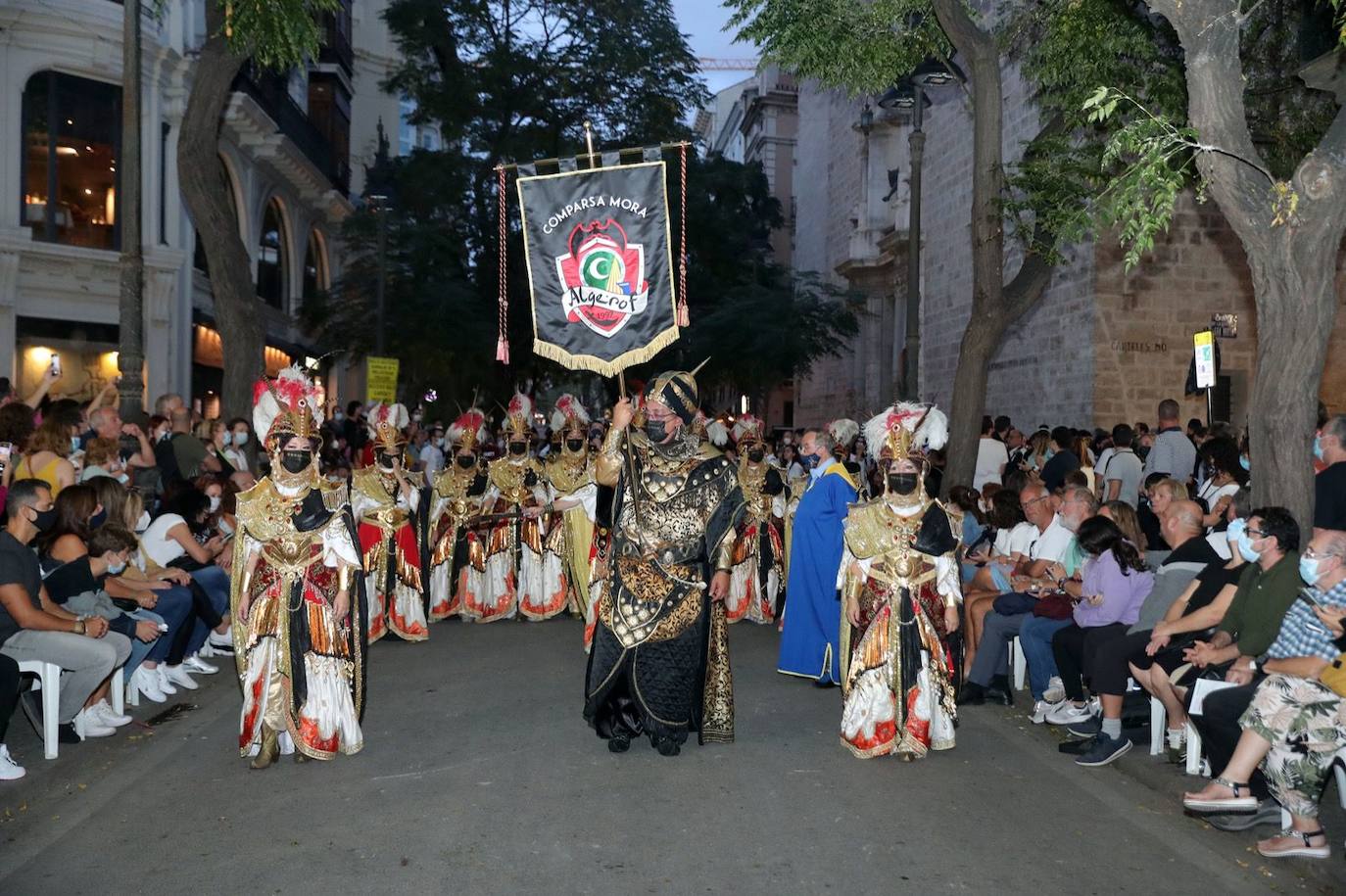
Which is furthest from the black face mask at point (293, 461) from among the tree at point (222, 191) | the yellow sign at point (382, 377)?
the yellow sign at point (382, 377)

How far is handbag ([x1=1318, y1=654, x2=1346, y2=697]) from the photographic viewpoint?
18.4 ft

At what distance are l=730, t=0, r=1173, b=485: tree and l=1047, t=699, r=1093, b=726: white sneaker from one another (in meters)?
5.41

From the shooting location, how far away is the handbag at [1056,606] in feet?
28.1

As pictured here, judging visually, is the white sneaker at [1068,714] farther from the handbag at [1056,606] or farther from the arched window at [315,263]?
the arched window at [315,263]

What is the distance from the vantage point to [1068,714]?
26.8 ft

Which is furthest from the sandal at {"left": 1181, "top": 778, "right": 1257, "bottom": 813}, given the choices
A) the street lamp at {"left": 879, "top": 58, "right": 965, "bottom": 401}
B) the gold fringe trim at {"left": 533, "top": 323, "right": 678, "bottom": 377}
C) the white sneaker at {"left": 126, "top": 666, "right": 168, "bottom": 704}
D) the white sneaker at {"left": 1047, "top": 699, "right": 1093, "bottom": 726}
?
the street lamp at {"left": 879, "top": 58, "right": 965, "bottom": 401}

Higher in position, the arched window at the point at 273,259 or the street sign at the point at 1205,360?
the arched window at the point at 273,259

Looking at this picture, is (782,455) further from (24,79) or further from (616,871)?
(616,871)

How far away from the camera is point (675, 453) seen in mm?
7438

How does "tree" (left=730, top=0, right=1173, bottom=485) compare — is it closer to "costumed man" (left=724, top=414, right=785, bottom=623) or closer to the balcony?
"costumed man" (left=724, top=414, right=785, bottom=623)

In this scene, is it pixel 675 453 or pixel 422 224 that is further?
pixel 422 224

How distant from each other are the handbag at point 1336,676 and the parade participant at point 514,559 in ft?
28.0

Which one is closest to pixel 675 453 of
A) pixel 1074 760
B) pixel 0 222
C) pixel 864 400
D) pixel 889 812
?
pixel 889 812

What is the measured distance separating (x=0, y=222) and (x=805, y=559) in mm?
17043
